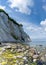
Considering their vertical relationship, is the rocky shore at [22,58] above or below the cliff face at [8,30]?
below

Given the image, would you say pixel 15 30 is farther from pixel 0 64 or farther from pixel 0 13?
pixel 0 64

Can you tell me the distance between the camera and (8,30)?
116 m

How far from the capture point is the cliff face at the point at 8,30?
104438mm

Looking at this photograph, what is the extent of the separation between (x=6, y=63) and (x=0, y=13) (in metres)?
91.3

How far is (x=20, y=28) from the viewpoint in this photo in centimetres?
14150

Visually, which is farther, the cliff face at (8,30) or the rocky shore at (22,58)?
the cliff face at (8,30)

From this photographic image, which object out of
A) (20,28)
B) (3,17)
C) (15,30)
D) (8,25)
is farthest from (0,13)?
(20,28)

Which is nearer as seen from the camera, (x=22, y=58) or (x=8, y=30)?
(x=22, y=58)

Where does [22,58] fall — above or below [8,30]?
below

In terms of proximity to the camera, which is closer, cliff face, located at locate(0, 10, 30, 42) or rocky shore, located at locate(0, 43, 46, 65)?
rocky shore, located at locate(0, 43, 46, 65)

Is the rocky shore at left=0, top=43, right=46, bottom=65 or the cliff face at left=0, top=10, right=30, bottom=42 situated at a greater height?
the cliff face at left=0, top=10, right=30, bottom=42

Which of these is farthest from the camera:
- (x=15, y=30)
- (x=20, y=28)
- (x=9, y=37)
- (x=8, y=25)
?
Result: (x=20, y=28)

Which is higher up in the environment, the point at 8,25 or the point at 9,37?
the point at 8,25

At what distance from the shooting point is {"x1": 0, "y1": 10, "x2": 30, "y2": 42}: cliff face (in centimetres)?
10444
